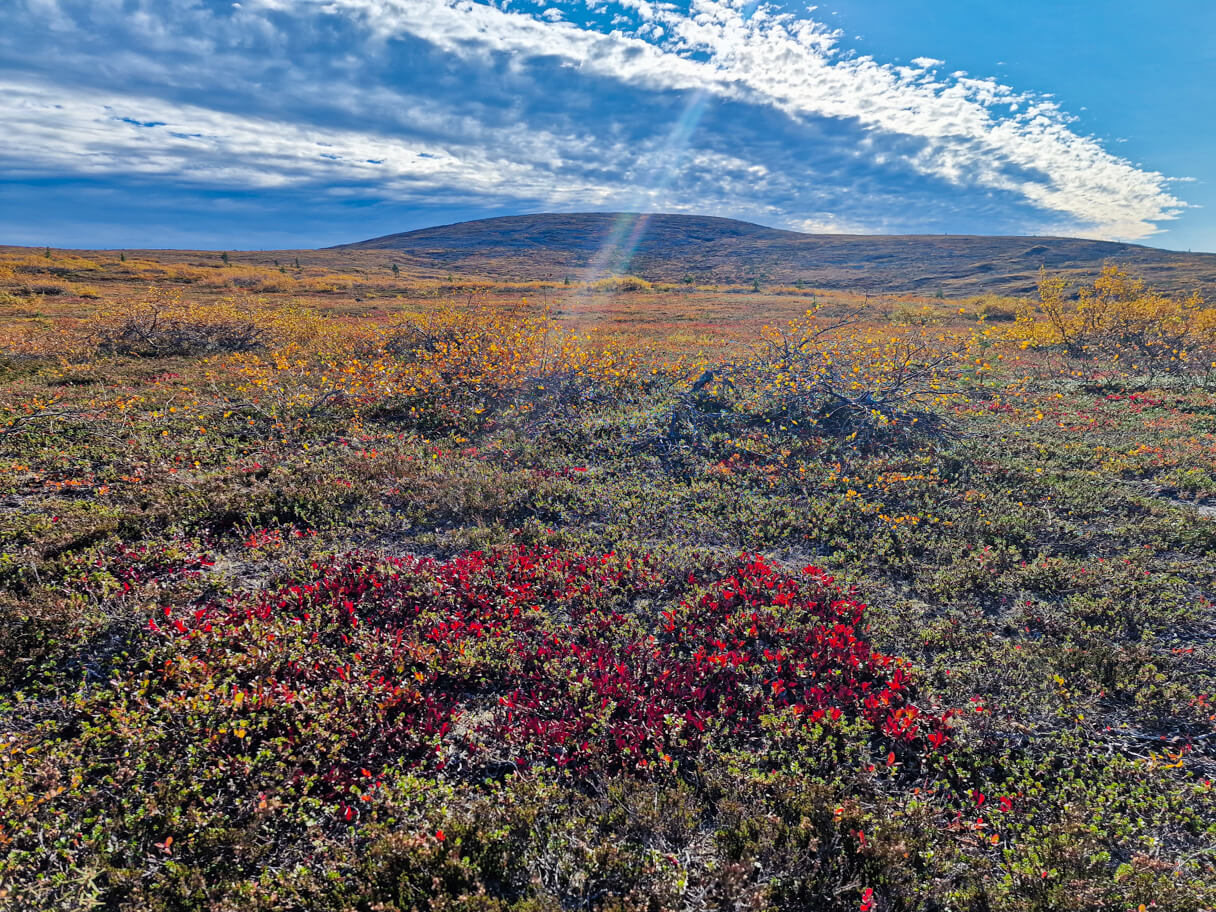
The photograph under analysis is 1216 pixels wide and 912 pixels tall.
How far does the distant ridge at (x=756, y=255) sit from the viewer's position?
8331 centimetres

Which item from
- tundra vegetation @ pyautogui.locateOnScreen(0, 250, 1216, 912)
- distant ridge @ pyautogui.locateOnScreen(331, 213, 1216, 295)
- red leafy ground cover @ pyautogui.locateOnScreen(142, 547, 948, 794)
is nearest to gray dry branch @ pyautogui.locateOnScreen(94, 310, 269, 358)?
tundra vegetation @ pyautogui.locateOnScreen(0, 250, 1216, 912)

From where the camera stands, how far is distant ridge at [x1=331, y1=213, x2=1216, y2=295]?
8331 centimetres

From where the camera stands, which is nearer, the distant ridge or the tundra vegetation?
the tundra vegetation

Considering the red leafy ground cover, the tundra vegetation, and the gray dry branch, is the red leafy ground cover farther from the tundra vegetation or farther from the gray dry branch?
the gray dry branch

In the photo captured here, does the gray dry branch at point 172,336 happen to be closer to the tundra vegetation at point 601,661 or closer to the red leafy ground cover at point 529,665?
the tundra vegetation at point 601,661

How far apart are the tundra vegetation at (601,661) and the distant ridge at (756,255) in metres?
68.8

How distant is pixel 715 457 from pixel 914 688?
6441 millimetres

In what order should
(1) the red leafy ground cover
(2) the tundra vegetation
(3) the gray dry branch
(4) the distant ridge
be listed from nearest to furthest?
1. (2) the tundra vegetation
2. (1) the red leafy ground cover
3. (3) the gray dry branch
4. (4) the distant ridge

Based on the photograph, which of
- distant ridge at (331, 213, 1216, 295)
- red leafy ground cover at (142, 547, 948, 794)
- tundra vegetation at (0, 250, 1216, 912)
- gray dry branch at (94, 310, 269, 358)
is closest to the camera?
tundra vegetation at (0, 250, 1216, 912)

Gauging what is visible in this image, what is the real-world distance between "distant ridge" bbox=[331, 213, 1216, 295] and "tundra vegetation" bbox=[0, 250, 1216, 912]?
6878 cm

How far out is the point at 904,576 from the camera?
7.30 m

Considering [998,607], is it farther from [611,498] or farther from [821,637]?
[611,498]

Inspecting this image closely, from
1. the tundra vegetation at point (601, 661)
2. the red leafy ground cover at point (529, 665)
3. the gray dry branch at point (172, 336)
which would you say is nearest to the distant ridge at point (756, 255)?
the tundra vegetation at point (601, 661)

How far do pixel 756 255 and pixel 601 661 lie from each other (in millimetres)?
135516
